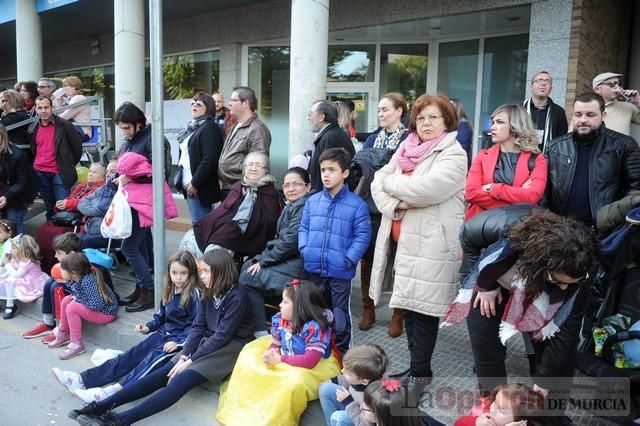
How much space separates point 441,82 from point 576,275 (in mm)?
6863

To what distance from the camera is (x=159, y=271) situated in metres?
4.15

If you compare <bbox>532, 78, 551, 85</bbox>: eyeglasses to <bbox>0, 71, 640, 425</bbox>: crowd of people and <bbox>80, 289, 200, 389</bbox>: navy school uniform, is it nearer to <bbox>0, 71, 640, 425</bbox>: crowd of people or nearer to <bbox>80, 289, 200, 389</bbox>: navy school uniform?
<bbox>0, 71, 640, 425</bbox>: crowd of people

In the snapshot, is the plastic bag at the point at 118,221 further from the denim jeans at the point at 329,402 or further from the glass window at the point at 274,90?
the glass window at the point at 274,90

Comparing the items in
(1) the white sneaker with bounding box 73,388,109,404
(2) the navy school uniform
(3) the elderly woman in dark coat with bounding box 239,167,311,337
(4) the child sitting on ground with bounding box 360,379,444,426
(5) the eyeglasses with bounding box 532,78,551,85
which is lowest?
(1) the white sneaker with bounding box 73,388,109,404

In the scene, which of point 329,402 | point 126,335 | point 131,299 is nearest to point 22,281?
point 131,299

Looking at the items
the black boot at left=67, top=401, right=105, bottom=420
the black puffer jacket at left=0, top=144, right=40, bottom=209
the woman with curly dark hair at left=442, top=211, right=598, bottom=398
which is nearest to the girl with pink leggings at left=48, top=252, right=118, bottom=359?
the black boot at left=67, top=401, right=105, bottom=420

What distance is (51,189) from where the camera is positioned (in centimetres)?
625

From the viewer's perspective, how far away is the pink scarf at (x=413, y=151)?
10.4ft

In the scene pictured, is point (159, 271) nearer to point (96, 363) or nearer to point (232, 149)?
point (96, 363)

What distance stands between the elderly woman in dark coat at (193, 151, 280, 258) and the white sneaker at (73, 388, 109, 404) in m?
1.24

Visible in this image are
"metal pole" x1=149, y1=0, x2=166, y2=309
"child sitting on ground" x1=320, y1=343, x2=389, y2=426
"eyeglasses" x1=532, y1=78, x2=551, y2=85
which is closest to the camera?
"child sitting on ground" x1=320, y1=343, x2=389, y2=426

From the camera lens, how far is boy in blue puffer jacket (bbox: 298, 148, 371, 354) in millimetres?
3586

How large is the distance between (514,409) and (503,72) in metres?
6.86

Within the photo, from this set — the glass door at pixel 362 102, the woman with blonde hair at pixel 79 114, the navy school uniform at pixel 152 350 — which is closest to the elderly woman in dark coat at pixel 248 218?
the navy school uniform at pixel 152 350
